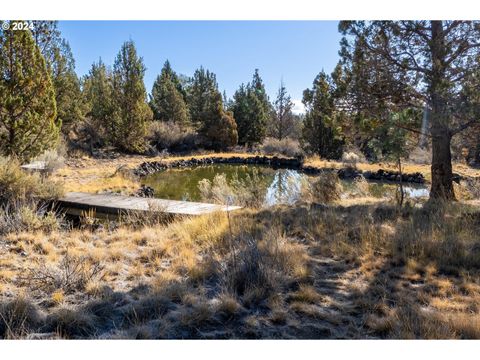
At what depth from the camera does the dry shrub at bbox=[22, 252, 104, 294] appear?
3174 millimetres

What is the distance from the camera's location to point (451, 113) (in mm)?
6262

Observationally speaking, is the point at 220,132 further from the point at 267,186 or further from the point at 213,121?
the point at 267,186

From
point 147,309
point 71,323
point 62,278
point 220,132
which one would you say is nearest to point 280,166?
point 220,132

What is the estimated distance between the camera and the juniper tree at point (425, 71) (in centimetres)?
627

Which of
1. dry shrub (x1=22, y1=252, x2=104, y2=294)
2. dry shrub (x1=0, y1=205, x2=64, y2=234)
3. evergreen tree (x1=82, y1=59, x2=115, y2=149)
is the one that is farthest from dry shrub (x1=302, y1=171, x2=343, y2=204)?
evergreen tree (x1=82, y1=59, x2=115, y2=149)

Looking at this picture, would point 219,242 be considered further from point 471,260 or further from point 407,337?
point 471,260

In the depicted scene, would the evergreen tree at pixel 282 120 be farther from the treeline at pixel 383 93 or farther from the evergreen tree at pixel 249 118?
the treeline at pixel 383 93

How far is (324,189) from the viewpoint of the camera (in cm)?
968

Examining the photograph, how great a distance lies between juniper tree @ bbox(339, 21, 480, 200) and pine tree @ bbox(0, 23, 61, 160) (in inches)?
295
